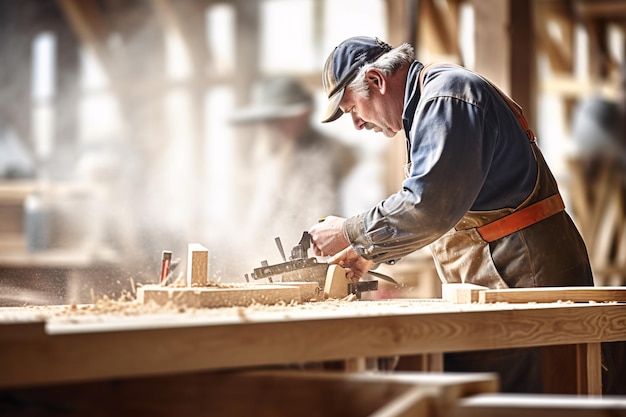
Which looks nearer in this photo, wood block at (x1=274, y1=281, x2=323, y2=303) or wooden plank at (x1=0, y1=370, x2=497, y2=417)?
wooden plank at (x1=0, y1=370, x2=497, y2=417)

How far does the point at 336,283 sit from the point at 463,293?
0.52 metres

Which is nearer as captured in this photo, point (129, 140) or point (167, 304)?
point (167, 304)

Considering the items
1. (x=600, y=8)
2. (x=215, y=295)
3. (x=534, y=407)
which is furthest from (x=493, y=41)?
(x=600, y=8)

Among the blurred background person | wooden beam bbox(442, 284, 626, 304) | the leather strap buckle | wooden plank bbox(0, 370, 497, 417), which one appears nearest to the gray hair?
the leather strap buckle

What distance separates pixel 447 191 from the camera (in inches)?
107

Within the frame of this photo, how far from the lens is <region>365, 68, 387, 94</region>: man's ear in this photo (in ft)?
10.6

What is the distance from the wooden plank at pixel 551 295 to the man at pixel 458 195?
21 cm

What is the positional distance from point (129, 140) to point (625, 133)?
6.51 m

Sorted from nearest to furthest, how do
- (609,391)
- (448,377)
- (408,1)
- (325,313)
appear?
(448,377)
(325,313)
(609,391)
(408,1)

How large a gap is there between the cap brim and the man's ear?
12 centimetres

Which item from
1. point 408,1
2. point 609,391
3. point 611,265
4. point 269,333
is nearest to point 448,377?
point 269,333

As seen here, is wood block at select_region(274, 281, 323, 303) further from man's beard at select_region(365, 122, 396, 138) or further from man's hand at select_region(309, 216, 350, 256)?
man's beard at select_region(365, 122, 396, 138)

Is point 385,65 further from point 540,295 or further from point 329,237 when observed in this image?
point 540,295

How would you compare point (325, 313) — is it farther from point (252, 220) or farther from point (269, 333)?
point (252, 220)
